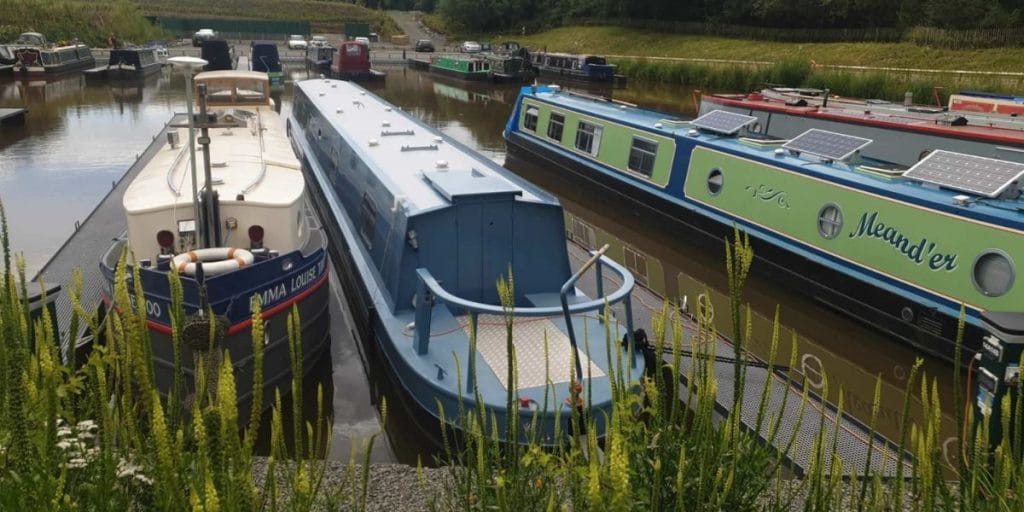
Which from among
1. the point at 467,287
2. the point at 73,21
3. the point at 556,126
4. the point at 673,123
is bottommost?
the point at 467,287

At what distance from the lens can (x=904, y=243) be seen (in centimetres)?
923

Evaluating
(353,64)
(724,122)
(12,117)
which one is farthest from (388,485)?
(353,64)

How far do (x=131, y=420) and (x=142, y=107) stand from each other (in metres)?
26.8

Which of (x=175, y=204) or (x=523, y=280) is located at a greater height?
(x=175, y=204)

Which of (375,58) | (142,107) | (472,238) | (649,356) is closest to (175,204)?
(472,238)

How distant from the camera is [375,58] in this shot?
46656 millimetres

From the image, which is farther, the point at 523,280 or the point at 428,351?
the point at 523,280

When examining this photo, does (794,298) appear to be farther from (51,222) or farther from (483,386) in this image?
(51,222)

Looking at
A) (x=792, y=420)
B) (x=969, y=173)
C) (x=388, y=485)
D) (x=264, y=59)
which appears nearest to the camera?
(x=388, y=485)

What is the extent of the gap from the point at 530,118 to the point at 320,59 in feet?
80.5

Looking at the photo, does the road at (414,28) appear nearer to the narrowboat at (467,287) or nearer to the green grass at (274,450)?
the narrowboat at (467,287)

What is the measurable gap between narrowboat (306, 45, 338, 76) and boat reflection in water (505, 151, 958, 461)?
27.0 m

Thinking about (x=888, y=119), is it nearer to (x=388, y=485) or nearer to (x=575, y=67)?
(x=388, y=485)

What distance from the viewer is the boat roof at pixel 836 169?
855cm
